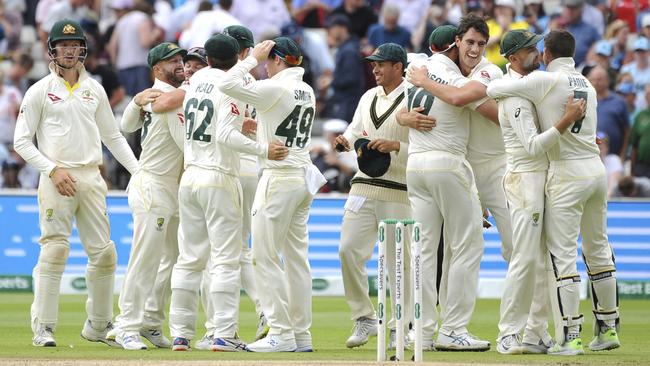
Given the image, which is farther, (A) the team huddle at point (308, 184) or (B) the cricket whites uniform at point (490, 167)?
(B) the cricket whites uniform at point (490, 167)

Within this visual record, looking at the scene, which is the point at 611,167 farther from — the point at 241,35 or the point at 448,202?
the point at 241,35

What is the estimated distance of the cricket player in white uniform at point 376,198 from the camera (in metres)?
10.9

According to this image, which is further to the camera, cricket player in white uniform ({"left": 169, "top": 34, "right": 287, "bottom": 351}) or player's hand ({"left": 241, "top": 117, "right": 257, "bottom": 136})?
player's hand ({"left": 241, "top": 117, "right": 257, "bottom": 136})

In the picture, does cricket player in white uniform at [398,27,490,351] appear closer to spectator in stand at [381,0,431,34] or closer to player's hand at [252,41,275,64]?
player's hand at [252,41,275,64]

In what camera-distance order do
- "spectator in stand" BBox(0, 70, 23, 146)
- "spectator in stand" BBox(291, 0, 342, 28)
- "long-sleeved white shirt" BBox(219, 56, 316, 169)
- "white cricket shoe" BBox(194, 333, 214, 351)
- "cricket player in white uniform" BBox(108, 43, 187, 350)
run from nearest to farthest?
"long-sleeved white shirt" BBox(219, 56, 316, 169)
"white cricket shoe" BBox(194, 333, 214, 351)
"cricket player in white uniform" BBox(108, 43, 187, 350)
"spectator in stand" BBox(0, 70, 23, 146)
"spectator in stand" BBox(291, 0, 342, 28)

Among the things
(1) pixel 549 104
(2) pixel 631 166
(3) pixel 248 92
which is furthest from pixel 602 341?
(2) pixel 631 166

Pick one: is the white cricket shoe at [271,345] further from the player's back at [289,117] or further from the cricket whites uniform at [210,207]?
the player's back at [289,117]

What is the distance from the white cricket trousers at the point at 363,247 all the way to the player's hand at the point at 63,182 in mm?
2208

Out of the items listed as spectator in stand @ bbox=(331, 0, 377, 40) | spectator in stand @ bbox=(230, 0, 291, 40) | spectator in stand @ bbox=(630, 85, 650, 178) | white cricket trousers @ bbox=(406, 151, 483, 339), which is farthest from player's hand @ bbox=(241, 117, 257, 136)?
spectator in stand @ bbox=(331, 0, 377, 40)

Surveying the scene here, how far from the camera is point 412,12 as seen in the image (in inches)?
843

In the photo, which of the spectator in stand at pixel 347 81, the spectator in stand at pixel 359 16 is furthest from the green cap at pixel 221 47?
the spectator in stand at pixel 359 16

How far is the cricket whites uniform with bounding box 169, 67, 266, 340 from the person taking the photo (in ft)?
33.9

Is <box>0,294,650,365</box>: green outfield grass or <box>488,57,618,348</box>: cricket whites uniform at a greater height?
<box>488,57,618,348</box>: cricket whites uniform

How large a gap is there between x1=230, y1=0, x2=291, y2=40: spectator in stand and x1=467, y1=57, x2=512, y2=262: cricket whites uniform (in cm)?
1008
